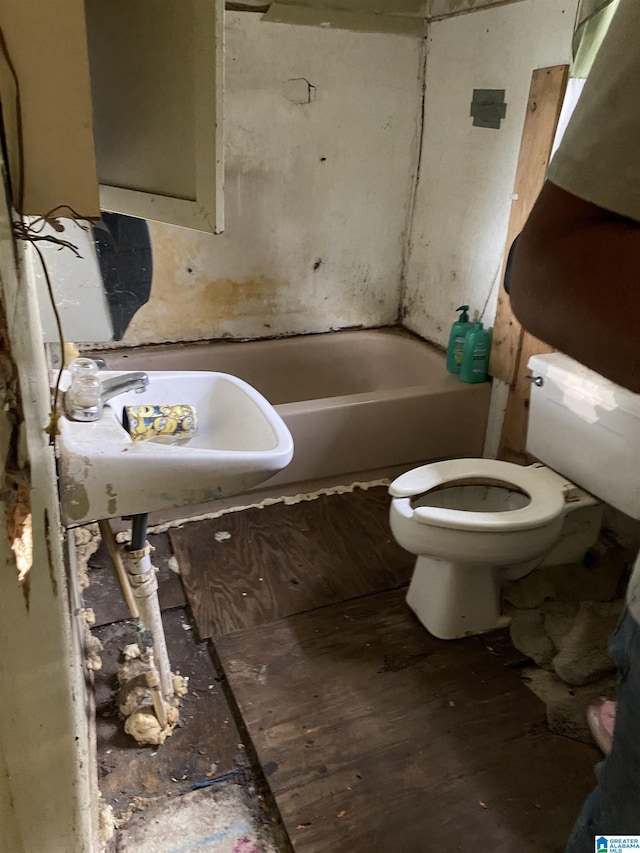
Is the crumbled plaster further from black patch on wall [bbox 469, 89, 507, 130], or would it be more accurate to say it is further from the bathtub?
black patch on wall [bbox 469, 89, 507, 130]

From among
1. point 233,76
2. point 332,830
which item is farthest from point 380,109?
point 332,830

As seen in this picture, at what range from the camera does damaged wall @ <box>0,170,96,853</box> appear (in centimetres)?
53

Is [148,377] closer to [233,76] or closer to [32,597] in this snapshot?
[32,597]

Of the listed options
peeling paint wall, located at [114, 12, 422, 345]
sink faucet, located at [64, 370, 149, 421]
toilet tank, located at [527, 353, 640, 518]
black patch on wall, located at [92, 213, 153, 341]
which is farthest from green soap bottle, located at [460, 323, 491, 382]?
sink faucet, located at [64, 370, 149, 421]

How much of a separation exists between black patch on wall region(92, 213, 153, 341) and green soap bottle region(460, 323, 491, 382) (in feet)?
4.06

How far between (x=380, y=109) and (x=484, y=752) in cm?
230

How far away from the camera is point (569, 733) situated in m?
1.47

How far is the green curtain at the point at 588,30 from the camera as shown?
1.55m

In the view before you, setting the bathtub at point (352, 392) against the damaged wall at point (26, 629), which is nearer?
the damaged wall at point (26, 629)

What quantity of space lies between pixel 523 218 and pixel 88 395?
1.57m

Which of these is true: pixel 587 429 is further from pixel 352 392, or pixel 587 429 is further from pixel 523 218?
pixel 352 392

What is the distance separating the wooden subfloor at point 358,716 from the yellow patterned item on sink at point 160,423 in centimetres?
69

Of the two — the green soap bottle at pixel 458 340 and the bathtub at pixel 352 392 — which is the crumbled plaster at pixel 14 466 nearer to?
the bathtub at pixel 352 392

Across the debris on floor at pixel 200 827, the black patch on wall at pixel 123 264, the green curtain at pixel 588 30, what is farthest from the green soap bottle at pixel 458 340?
the debris on floor at pixel 200 827
